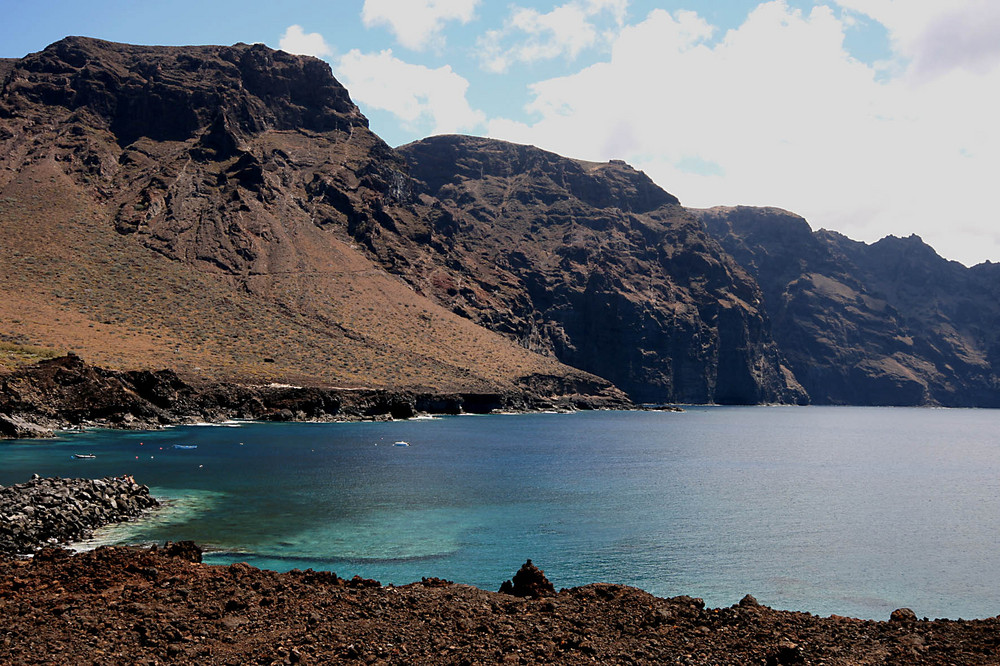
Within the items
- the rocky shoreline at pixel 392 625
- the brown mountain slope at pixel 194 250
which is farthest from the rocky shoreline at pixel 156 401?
the rocky shoreline at pixel 392 625

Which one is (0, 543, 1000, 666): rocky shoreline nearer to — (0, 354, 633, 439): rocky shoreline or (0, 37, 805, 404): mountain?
(0, 354, 633, 439): rocky shoreline

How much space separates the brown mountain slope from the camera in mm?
115062

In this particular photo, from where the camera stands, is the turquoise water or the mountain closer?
the turquoise water

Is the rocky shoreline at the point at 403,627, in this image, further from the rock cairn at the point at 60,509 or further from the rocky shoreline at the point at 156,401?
the rocky shoreline at the point at 156,401

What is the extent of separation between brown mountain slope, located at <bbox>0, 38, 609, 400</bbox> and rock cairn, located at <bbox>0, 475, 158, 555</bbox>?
68.6 m

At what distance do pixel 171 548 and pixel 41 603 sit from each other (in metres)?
5.60

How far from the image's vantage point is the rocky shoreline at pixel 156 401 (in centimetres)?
7844

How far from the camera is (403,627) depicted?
47.4ft

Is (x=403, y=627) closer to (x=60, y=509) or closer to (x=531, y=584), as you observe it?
(x=531, y=584)

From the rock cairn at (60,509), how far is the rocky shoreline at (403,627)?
1329 cm

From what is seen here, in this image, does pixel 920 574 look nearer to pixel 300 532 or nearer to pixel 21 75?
pixel 300 532

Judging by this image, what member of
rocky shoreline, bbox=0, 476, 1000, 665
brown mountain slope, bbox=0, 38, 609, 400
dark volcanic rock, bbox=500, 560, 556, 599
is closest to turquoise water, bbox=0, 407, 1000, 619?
dark volcanic rock, bbox=500, 560, 556, 599

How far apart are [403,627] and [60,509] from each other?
24.9m

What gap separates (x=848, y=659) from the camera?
43.3 ft
